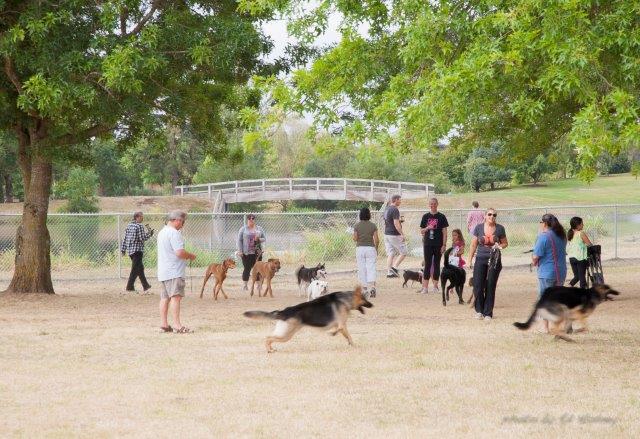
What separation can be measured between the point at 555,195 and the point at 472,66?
198 ft

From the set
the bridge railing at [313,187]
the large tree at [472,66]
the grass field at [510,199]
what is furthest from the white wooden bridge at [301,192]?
the large tree at [472,66]

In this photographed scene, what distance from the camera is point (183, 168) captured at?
76.1 metres

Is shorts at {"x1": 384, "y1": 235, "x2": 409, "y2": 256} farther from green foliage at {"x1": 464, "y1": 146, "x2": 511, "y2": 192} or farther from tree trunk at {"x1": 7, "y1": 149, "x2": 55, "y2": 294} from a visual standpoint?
green foliage at {"x1": 464, "y1": 146, "x2": 511, "y2": 192}

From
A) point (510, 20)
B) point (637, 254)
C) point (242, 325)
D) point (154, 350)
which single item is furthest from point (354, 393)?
point (637, 254)

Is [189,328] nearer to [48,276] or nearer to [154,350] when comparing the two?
[154,350]

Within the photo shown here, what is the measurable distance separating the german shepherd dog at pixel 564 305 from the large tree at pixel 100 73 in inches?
321

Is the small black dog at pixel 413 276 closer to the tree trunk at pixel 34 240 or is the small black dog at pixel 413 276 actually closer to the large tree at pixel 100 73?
the large tree at pixel 100 73

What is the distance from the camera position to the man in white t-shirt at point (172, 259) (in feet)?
42.8

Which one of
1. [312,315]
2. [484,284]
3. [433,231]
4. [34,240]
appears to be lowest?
[312,315]

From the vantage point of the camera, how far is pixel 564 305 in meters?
12.1

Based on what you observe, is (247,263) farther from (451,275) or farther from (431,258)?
(451,275)

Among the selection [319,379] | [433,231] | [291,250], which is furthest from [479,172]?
[319,379]

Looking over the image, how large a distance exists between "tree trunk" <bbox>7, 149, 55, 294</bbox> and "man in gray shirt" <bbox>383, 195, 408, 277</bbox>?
7.41 meters

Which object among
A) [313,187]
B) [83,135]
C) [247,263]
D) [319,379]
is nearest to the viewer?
[319,379]
